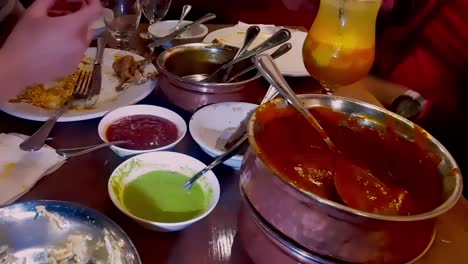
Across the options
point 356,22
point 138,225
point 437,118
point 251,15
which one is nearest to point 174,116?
point 138,225

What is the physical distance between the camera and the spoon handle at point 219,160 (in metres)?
0.82

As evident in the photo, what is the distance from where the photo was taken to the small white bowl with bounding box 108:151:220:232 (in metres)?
0.74

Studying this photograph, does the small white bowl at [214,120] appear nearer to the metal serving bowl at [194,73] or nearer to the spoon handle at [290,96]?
the metal serving bowl at [194,73]

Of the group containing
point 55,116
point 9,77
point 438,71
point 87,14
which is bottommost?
point 438,71

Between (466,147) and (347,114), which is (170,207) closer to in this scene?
(347,114)

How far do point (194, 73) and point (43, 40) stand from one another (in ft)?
1.31

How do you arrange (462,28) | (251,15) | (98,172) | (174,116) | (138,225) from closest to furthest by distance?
(138,225)
(98,172)
(174,116)
(462,28)
(251,15)

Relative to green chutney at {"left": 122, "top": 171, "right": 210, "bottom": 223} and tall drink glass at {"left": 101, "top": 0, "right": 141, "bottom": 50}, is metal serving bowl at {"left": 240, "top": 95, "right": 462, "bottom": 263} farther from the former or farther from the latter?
tall drink glass at {"left": 101, "top": 0, "right": 141, "bottom": 50}

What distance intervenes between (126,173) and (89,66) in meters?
0.49

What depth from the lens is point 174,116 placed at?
1012 mm

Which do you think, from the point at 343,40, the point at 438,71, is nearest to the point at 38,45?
the point at 343,40

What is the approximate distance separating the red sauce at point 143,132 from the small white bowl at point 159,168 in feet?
0.24

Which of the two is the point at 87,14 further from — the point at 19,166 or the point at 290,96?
the point at 290,96

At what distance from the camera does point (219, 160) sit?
0.85m
